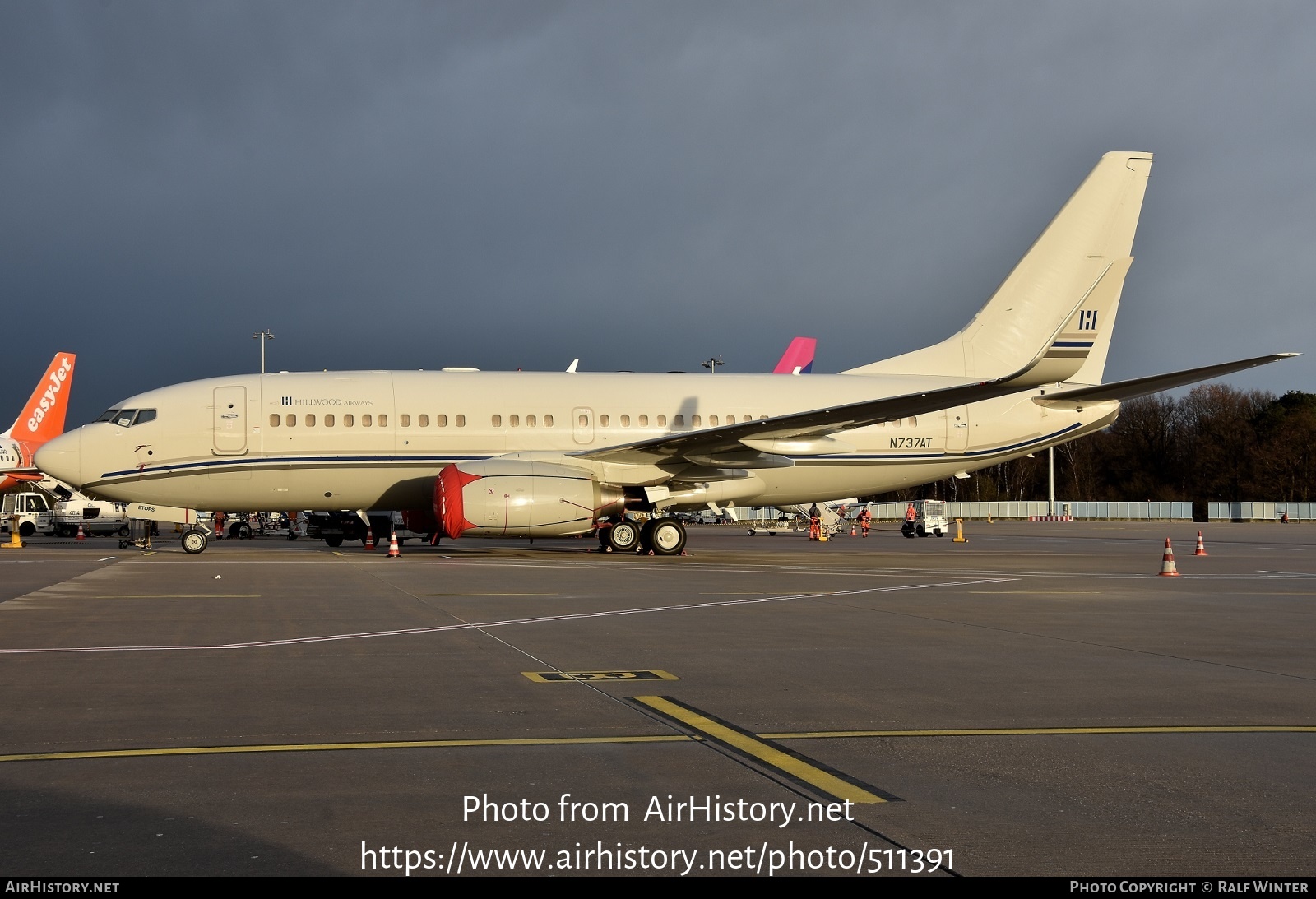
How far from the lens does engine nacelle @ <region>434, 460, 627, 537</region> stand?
2305 cm

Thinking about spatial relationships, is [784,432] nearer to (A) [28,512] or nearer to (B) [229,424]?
(B) [229,424]

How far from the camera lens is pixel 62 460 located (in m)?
25.0

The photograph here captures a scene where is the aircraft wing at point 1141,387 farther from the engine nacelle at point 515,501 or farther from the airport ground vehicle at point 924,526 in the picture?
the airport ground vehicle at point 924,526

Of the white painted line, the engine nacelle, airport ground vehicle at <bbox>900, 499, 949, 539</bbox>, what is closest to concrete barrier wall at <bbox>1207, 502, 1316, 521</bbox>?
airport ground vehicle at <bbox>900, 499, 949, 539</bbox>

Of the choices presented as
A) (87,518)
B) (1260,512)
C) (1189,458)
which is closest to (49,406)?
(87,518)

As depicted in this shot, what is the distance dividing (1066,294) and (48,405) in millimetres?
53161

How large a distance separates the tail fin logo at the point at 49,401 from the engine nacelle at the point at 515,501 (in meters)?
46.5

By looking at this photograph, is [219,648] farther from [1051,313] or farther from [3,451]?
[3,451]

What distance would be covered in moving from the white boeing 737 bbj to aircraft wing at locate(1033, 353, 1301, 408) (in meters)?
0.07

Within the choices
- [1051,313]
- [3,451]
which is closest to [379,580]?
[1051,313]

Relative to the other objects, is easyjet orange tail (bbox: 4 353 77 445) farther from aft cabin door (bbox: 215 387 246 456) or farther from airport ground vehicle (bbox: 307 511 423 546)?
aft cabin door (bbox: 215 387 246 456)

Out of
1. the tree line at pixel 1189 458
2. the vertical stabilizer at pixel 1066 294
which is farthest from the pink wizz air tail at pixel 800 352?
the tree line at pixel 1189 458

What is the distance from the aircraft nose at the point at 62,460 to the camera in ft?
81.8

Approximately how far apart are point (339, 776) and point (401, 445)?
2076cm
